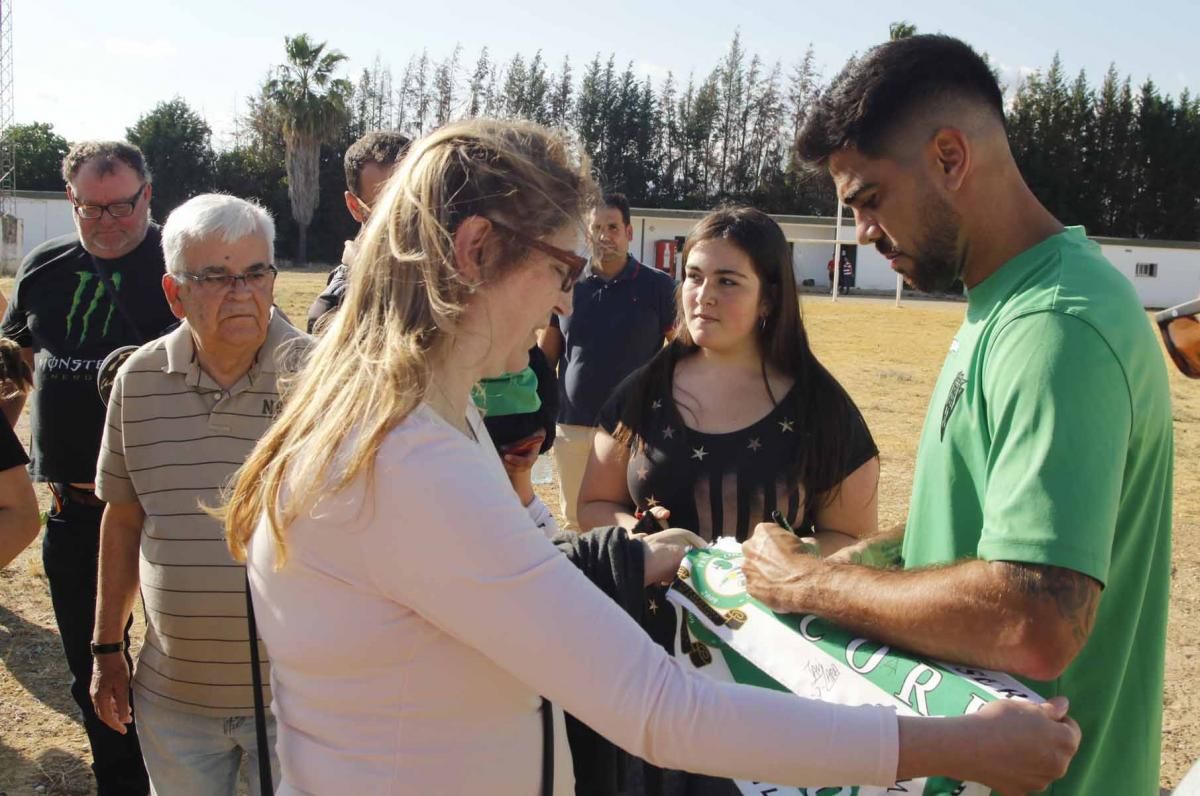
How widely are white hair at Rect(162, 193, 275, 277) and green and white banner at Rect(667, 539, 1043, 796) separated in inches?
67.4

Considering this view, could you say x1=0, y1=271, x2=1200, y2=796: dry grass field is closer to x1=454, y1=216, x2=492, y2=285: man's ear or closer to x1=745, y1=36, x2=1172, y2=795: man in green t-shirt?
x1=745, y1=36, x2=1172, y2=795: man in green t-shirt

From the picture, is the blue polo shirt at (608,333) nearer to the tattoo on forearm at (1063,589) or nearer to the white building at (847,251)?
the tattoo on forearm at (1063,589)

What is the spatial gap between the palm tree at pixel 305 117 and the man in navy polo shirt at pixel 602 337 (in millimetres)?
50165

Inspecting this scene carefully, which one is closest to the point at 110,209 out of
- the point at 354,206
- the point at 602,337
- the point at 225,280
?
the point at 354,206

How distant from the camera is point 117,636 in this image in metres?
2.93

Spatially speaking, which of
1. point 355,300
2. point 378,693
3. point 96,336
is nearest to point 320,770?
point 378,693

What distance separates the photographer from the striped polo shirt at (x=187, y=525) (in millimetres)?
2754

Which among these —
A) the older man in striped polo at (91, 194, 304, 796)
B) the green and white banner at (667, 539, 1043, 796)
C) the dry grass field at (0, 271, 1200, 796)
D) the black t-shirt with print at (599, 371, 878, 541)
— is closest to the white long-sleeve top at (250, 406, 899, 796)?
the green and white banner at (667, 539, 1043, 796)

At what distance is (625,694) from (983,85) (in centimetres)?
128

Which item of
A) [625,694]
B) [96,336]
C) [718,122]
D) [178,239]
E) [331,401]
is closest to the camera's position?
[625,694]

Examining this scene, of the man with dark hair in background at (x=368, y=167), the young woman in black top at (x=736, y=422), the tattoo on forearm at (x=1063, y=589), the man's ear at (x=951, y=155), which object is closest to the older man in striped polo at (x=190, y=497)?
the young woman in black top at (x=736, y=422)

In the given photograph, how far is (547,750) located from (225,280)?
183cm

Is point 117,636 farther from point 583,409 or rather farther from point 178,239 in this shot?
point 583,409

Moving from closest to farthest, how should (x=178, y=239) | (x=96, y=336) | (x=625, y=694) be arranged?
1. (x=625, y=694)
2. (x=178, y=239)
3. (x=96, y=336)
